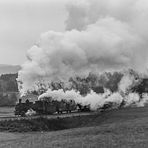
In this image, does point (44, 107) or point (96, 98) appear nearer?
point (44, 107)

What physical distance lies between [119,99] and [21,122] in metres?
30.7

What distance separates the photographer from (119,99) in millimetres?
79562

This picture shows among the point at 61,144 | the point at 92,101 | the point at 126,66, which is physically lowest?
the point at 61,144

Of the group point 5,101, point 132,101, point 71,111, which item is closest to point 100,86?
point 132,101

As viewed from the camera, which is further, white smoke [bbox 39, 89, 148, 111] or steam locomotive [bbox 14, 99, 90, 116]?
white smoke [bbox 39, 89, 148, 111]

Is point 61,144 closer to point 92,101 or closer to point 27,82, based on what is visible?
point 27,82

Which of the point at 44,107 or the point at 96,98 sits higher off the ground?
the point at 96,98

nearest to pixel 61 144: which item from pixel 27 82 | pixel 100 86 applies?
pixel 27 82

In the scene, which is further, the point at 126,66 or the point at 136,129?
the point at 126,66

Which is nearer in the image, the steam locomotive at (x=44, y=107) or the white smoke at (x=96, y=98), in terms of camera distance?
the steam locomotive at (x=44, y=107)

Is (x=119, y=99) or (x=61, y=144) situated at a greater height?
(x=119, y=99)

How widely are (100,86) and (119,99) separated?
9277 mm

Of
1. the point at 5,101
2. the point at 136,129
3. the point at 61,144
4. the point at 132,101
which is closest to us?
the point at 61,144

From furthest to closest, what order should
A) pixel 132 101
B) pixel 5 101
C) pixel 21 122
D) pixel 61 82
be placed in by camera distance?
pixel 5 101
pixel 132 101
pixel 61 82
pixel 21 122
